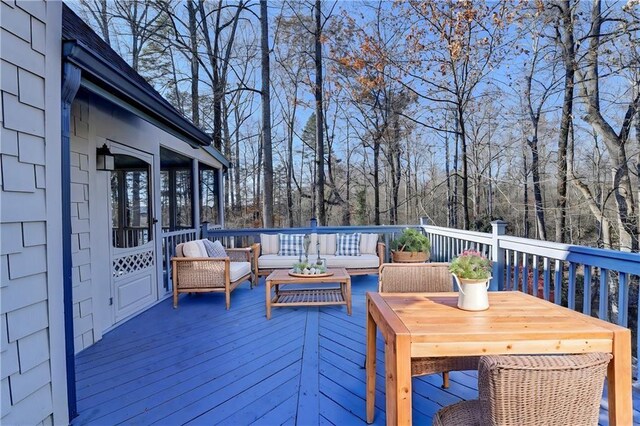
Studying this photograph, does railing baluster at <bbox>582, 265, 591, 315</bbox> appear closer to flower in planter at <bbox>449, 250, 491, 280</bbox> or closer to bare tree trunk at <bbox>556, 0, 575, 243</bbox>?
flower in planter at <bbox>449, 250, 491, 280</bbox>

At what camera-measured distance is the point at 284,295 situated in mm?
4648

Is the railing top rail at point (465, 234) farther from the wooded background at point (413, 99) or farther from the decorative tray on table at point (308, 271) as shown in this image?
the wooded background at point (413, 99)

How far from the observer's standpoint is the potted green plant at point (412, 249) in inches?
208

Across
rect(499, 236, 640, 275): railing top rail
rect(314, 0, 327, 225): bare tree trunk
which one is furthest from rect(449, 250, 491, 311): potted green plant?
rect(314, 0, 327, 225): bare tree trunk

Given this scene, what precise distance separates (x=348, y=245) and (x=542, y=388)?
4666mm

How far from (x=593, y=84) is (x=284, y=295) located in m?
7.99

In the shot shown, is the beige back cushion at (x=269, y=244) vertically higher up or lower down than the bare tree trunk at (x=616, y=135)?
lower down

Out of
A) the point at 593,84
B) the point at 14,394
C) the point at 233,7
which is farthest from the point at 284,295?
the point at 233,7

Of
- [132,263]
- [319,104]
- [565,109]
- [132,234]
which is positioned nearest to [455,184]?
[565,109]

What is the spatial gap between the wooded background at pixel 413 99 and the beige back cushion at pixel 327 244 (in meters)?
3.27

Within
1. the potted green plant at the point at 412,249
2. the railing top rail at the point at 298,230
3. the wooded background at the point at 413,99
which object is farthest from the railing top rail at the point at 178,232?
the wooded background at the point at 413,99

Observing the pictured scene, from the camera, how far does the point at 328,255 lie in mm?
5758

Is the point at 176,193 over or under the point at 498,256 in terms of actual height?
over

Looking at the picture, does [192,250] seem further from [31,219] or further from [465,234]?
[465,234]
